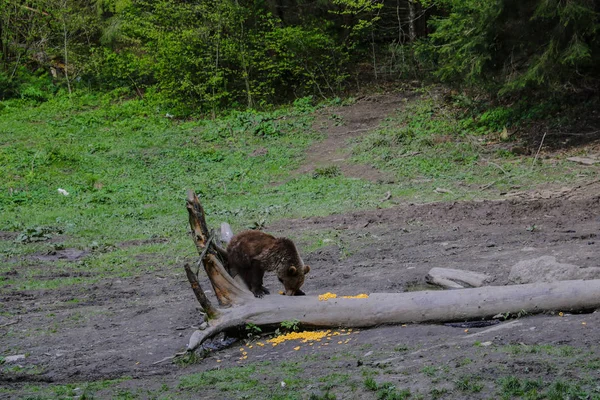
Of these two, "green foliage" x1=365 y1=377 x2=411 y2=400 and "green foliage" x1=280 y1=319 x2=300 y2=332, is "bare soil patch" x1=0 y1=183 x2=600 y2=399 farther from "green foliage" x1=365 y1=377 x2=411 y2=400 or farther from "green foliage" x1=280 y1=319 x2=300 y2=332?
"green foliage" x1=280 y1=319 x2=300 y2=332

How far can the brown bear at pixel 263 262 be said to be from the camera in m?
7.86

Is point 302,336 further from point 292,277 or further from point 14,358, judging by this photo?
point 14,358

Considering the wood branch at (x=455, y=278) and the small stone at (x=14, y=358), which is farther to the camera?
the wood branch at (x=455, y=278)

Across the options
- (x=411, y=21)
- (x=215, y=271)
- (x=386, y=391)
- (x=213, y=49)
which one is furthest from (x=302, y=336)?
(x=411, y=21)

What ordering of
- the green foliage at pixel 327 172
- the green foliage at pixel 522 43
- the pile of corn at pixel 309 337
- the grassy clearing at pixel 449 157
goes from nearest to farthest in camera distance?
the pile of corn at pixel 309 337
the grassy clearing at pixel 449 157
the green foliage at pixel 522 43
the green foliage at pixel 327 172

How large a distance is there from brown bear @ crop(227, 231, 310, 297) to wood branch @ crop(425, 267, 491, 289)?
1505mm

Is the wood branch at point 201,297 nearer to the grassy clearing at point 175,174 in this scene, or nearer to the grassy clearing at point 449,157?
the grassy clearing at point 175,174

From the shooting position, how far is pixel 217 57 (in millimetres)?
24859

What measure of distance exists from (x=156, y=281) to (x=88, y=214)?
6027 mm

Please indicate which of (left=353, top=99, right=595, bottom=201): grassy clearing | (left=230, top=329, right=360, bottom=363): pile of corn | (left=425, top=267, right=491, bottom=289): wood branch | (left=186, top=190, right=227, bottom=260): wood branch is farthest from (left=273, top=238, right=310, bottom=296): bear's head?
(left=353, top=99, right=595, bottom=201): grassy clearing

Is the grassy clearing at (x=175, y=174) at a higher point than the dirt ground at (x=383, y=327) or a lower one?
lower

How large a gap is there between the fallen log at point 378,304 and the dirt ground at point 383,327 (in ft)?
0.58

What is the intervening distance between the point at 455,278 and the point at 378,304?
144 cm

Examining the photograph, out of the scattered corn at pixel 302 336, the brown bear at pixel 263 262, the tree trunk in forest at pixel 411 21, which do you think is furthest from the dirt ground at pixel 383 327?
the tree trunk in forest at pixel 411 21
